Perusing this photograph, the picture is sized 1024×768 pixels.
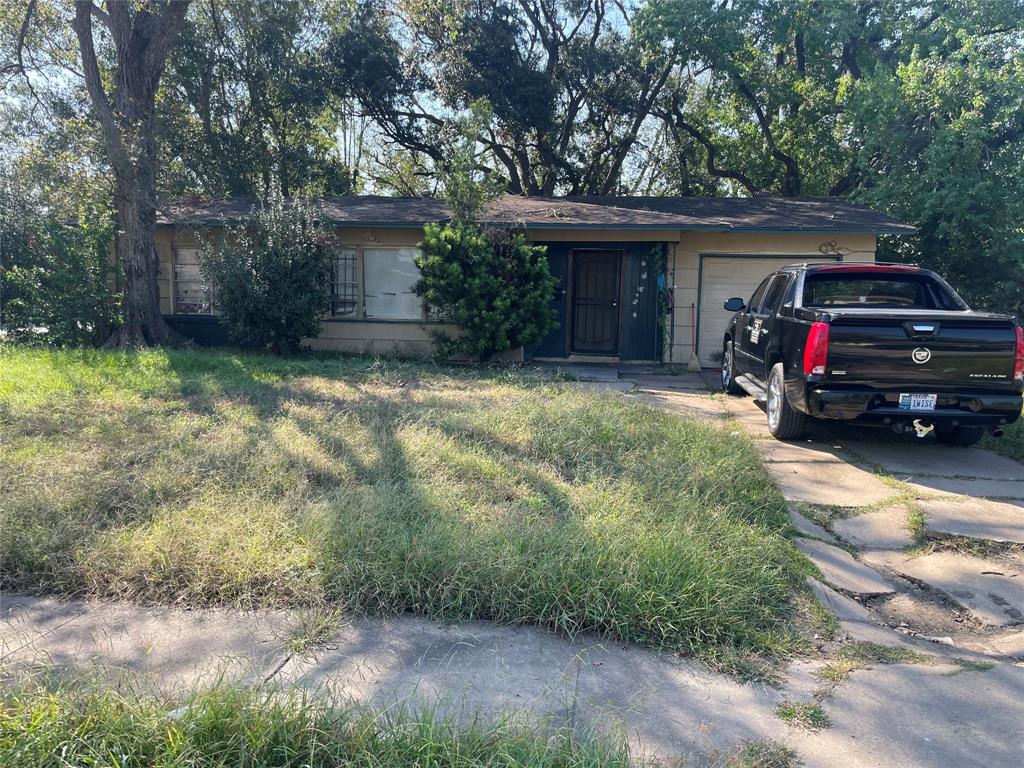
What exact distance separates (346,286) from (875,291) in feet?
30.6

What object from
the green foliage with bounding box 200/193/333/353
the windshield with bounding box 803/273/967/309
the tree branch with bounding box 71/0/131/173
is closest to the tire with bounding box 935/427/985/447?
the windshield with bounding box 803/273/967/309

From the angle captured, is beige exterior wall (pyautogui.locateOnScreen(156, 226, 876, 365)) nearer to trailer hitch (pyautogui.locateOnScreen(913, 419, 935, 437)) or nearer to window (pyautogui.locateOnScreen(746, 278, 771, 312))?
window (pyautogui.locateOnScreen(746, 278, 771, 312))

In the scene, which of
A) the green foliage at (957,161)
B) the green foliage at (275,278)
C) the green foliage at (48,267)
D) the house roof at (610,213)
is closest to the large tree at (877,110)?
the green foliage at (957,161)

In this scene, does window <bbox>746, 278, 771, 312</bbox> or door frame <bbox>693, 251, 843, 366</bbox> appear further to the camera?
door frame <bbox>693, 251, 843, 366</bbox>

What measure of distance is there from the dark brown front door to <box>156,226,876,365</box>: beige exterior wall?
55cm

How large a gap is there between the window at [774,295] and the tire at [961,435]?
2109 mm

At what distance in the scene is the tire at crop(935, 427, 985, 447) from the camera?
7.20 m

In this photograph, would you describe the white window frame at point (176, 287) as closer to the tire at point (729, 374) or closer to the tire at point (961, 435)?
the tire at point (729, 374)

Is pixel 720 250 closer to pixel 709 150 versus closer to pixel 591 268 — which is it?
pixel 591 268

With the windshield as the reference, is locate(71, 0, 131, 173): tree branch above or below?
above

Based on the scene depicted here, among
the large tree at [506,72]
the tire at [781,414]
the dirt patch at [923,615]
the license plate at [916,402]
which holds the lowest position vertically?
the dirt patch at [923,615]

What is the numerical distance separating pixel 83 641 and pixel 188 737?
3.98 feet

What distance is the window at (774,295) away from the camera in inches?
Answer: 324

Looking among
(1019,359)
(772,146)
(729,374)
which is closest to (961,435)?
(1019,359)
